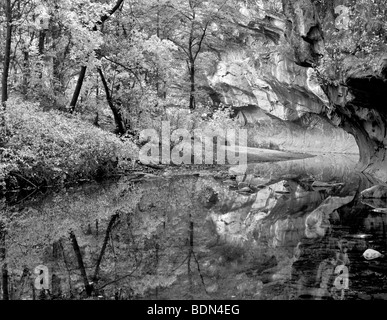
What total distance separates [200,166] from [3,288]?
19.9 meters

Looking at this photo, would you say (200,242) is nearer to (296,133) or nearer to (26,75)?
(26,75)

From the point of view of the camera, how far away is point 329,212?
1319 centimetres

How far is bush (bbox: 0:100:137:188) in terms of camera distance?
1536cm

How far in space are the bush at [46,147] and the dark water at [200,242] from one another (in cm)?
105

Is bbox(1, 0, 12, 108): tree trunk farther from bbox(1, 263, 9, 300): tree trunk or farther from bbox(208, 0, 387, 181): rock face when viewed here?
bbox(208, 0, 387, 181): rock face

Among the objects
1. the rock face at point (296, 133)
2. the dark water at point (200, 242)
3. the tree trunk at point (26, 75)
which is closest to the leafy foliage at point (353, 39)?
the dark water at point (200, 242)

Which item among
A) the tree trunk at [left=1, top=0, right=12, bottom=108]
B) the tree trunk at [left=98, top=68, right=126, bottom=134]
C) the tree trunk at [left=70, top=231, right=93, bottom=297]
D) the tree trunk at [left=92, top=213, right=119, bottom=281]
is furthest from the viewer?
the tree trunk at [left=98, top=68, right=126, bottom=134]

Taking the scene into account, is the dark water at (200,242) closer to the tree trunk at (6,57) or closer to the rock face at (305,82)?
the tree trunk at (6,57)

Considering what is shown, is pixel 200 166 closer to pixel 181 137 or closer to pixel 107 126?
pixel 181 137

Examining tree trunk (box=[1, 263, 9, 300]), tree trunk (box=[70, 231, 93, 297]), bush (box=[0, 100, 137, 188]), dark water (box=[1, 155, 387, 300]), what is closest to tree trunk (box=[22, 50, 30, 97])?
bush (box=[0, 100, 137, 188])

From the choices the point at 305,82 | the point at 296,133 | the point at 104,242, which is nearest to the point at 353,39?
the point at 104,242

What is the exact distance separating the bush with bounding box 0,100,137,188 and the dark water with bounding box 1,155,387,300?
1.05m

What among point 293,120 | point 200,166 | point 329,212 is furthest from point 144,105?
point 293,120

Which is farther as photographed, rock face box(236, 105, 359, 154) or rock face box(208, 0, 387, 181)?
rock face box(236, 105, 359, 154)
